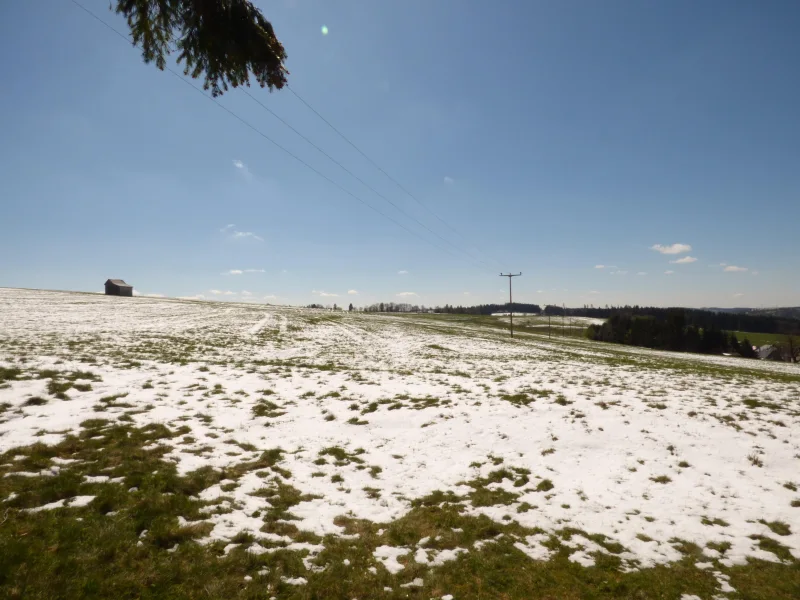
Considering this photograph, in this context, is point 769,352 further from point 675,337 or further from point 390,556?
point 390,556

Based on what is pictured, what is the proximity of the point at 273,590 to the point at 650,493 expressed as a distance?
8.22 m

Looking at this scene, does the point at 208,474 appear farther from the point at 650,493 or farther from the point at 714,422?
the point at 714,422

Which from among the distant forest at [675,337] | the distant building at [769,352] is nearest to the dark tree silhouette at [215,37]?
the distant forest at [675,337]

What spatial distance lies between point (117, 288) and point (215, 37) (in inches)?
5680

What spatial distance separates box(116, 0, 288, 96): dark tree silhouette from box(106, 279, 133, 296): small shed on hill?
14304cm

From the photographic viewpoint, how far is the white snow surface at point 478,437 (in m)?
6.84

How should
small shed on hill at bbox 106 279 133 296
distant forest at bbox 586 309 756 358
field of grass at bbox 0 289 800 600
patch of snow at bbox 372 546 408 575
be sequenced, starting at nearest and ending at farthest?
field of grass at bbox 0 289 800 600 → patch of snow at bbox 372 546 408 575 → distant forest at bbox 586 309 756 358 → small shed on hill at bbox 106 279 133 296

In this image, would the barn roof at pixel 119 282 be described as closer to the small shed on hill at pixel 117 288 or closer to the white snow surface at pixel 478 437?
the small shed on hill at pixel 117 288

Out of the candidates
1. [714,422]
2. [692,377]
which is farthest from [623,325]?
[714,422]

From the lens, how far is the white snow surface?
6.84m

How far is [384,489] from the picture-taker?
25.9 feet

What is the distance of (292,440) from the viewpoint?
10.2m

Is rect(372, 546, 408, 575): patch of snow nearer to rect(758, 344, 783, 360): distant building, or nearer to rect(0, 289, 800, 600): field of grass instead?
rect(0, 289, 800, 600): field of grass

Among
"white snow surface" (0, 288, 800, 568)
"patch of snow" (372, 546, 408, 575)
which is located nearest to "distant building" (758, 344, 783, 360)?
"white snow surface" (0, 288, 800, 568)
